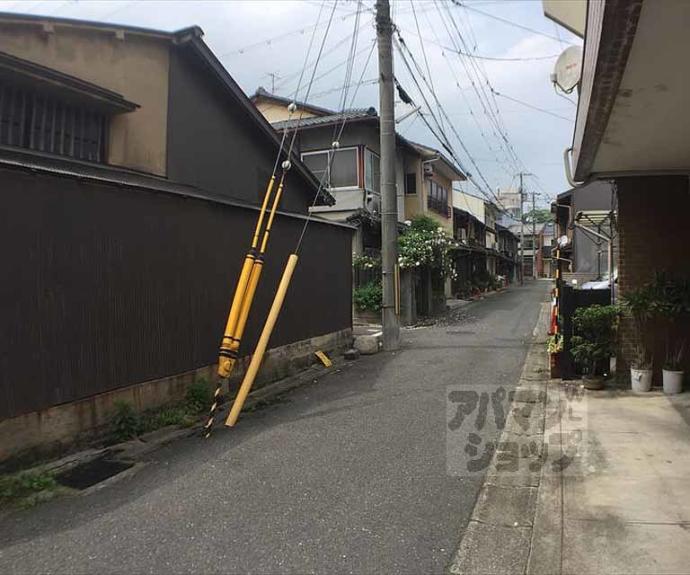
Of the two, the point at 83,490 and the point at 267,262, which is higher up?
the point at 267,262

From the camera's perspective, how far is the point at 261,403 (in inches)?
312

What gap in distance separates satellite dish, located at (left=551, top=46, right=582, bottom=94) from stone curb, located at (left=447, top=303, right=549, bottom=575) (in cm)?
384

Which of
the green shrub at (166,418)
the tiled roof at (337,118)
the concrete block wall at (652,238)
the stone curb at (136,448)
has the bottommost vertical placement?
the stone curb at (136,448)

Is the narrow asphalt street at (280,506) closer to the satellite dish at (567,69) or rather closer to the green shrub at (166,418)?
the green shrub at (166,418)

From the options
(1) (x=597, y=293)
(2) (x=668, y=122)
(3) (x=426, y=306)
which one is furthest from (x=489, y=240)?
(2) (x=668, y=122)

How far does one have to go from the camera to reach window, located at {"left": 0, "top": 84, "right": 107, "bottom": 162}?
7.18 meters

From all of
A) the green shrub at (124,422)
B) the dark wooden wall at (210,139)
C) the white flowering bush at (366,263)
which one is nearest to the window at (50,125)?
the dark wooden wall at (210,139)

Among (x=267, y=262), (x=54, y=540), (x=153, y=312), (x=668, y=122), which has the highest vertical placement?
(x=668, y=122)

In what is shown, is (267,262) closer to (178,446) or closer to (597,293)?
(178,446)

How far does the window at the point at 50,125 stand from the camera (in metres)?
7.18

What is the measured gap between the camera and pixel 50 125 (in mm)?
7680

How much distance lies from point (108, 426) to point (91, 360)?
0.72m

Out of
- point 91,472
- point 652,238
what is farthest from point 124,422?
point 652,238

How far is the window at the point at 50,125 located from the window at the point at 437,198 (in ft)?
69.2
